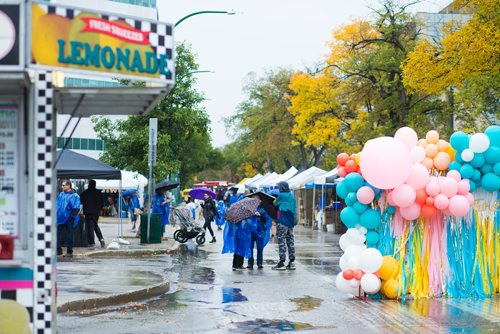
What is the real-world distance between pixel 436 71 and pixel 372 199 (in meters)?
15.8

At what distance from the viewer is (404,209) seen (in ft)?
41.2

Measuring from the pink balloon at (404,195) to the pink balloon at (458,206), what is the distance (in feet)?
1.91

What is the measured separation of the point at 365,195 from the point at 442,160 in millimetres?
1392

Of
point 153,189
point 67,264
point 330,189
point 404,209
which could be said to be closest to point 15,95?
point 404,209

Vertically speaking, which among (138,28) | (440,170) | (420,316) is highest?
(138,28)

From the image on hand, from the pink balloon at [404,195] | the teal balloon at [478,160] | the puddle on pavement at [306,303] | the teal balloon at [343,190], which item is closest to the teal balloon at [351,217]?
the teal balloon at [343,190]

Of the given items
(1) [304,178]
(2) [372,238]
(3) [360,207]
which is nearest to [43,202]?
(3) [360,207]

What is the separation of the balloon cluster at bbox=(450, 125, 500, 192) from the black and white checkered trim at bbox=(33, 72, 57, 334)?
25.6ft

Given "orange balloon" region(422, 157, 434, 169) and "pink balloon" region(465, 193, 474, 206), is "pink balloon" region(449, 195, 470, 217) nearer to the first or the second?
"pink balloon" region(465, 193, 474, 206)

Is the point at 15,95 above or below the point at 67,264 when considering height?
above

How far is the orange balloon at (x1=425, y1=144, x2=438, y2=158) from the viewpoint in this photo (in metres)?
12.9

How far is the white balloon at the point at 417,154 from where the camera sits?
12.8 metres

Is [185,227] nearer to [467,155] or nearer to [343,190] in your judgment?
[343,190]

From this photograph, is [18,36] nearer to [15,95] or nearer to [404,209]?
[15,95]
